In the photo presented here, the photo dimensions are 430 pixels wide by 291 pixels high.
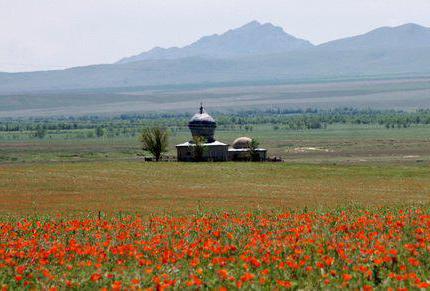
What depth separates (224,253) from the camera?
18.3m

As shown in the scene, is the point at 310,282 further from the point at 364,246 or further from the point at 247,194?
the point at 247,194

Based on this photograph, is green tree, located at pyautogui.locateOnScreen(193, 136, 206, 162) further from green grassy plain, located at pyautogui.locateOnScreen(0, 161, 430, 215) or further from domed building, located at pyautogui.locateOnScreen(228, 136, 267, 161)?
green grassy plain, located at pyautogui.locateOnScreen(0, 161, 430, 215)

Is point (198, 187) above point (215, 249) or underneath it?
underneath

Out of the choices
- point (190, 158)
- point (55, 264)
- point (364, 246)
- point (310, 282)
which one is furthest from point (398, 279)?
point (190, 158)

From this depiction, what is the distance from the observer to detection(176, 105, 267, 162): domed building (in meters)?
84.5

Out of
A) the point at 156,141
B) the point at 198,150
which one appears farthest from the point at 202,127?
the point at 198,150

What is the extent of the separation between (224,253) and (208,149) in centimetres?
6756

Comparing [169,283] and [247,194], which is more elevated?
[169,283]

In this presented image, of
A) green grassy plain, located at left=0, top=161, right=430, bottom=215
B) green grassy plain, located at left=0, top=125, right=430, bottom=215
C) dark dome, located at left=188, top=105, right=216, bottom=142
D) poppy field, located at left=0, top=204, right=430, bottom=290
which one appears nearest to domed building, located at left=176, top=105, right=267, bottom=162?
dark dome, located at left=188, top=105, right=216, bottom=142

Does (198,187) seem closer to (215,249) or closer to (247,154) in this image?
(215,249)

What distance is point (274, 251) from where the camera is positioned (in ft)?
58.8

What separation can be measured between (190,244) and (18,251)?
3626mm

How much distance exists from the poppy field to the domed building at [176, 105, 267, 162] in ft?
199

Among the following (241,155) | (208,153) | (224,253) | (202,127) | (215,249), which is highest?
(215,249)
